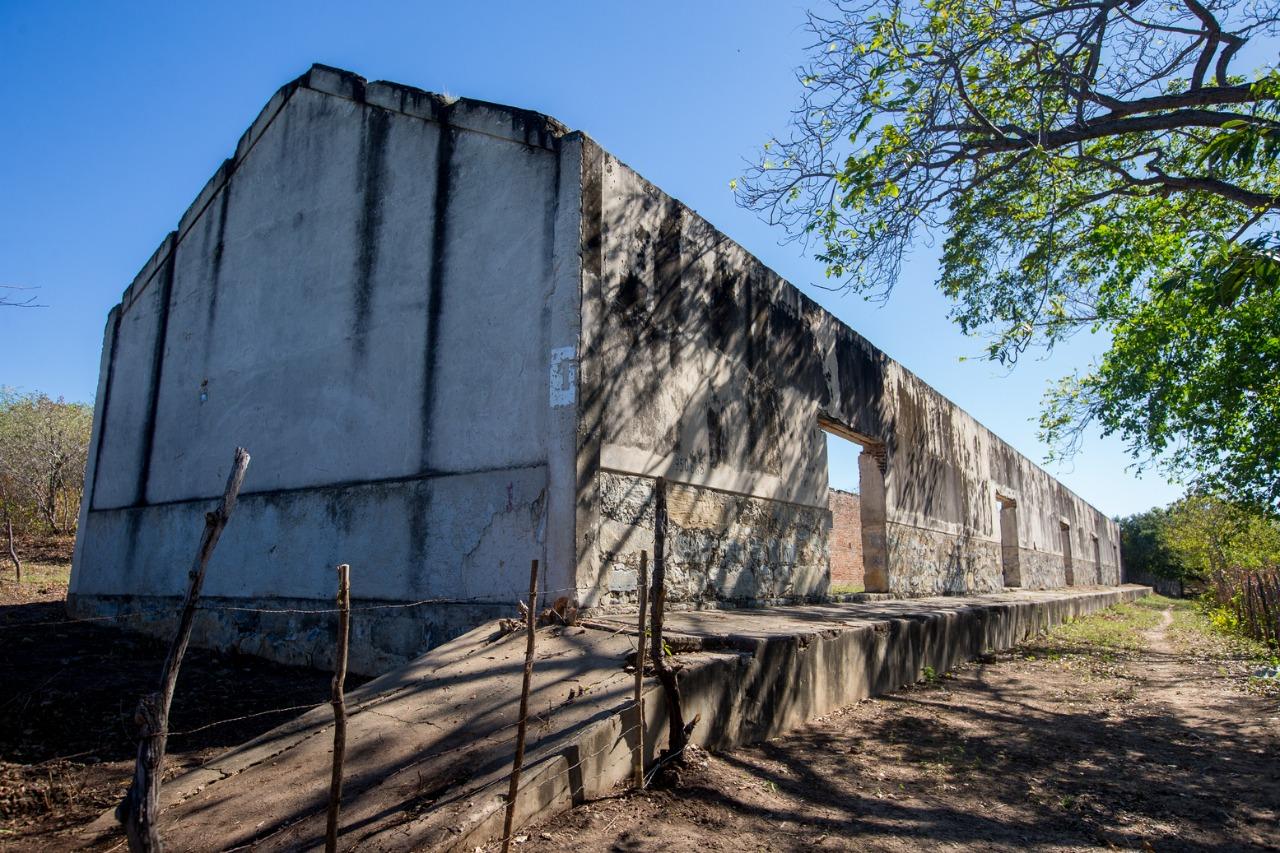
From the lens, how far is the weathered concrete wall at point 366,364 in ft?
18.6

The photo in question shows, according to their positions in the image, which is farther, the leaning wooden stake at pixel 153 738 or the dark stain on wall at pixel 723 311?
the dark stain on wall at pixel 723 311

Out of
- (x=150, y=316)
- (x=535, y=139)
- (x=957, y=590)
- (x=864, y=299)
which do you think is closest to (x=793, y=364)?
(x=864, y=299)

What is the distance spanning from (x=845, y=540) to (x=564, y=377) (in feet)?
54.0


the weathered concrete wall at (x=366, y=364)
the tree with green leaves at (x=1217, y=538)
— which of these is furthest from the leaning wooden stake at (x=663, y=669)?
the tree with green leaves at (x=1217, y=538)

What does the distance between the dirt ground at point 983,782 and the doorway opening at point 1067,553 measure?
55.9 ft

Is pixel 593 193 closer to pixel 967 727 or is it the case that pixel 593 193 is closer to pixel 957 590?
pixel 967 727

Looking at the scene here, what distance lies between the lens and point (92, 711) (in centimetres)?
527

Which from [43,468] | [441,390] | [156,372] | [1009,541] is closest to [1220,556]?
[1009,541]

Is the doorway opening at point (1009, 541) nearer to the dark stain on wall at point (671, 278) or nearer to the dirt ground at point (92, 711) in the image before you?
the dark stain on wall at point (671, 278)

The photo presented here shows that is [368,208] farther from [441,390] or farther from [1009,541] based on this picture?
[1009,541]

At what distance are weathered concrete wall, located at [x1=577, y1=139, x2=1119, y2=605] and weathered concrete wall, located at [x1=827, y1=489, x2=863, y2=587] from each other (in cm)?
742

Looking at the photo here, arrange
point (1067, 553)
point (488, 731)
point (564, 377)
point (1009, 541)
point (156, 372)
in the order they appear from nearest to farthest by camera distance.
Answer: point (488, 731)
point (564, 377)
point (156, 372)
point (1009, 541)
point (1067, 553)

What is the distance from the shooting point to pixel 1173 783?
4.26 metres

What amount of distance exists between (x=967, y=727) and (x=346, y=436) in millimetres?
5318
